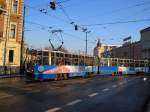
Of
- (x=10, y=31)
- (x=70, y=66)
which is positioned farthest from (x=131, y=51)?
(x=70, y=66)

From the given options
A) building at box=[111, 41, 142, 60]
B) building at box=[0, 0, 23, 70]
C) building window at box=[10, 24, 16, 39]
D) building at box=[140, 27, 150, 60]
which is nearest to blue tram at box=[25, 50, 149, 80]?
building at box=[0, 0, 23, 70]

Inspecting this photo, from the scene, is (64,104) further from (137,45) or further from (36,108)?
(137,45)

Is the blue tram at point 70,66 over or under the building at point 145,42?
under

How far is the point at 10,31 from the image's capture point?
41.4 meters

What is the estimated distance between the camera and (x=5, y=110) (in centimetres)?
1045

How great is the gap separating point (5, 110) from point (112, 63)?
38.1m

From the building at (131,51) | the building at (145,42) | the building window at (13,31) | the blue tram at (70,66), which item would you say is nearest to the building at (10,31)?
the building window at (13,31)

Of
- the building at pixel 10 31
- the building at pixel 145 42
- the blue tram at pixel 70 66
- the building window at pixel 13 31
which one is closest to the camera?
the blue tram at pixel 70 66

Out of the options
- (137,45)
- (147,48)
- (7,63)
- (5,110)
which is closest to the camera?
(5,110)

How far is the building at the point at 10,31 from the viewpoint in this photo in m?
39.4

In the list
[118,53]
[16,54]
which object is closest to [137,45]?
[118,53]

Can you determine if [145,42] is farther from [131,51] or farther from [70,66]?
[70,66]

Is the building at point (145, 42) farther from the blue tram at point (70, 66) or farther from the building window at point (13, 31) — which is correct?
the building window at point (13, 31)

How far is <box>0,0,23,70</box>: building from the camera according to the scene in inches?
1552
